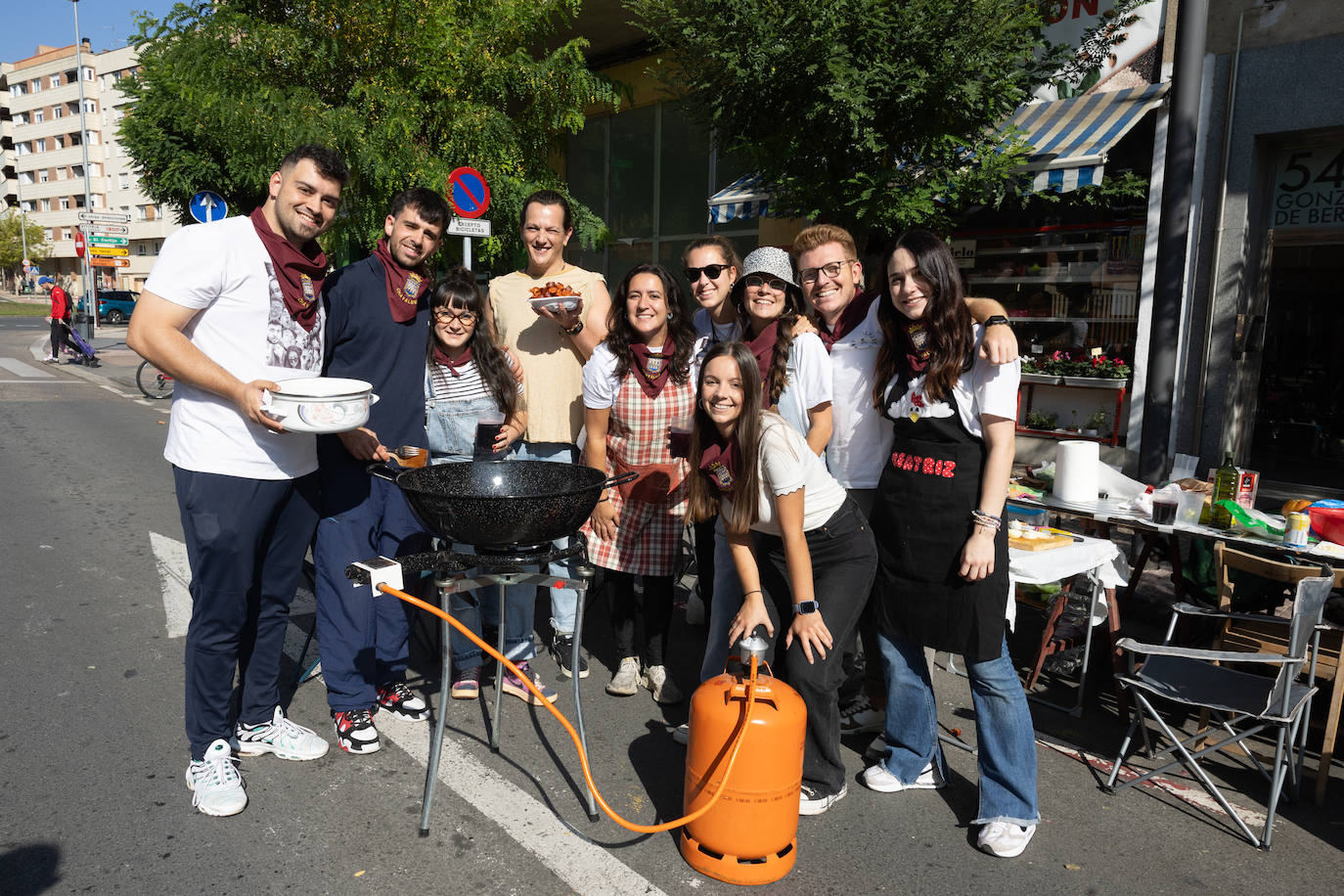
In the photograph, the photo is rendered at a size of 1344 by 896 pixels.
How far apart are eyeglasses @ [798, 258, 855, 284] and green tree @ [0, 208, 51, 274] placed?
72199 mm

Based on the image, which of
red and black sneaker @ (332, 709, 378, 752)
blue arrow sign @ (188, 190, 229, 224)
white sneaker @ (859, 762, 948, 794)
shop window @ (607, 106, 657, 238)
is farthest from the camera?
shop window @ (607, 106, 657, 238)

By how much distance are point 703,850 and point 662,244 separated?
12.1 m

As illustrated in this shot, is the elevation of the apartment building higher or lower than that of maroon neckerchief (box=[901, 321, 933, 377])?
higher

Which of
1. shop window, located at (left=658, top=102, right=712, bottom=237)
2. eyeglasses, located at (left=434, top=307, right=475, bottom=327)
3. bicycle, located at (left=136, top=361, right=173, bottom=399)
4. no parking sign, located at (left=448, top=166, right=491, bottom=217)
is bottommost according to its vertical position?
bicycle, located at (left=136, top=361, right=173, bottom=399)

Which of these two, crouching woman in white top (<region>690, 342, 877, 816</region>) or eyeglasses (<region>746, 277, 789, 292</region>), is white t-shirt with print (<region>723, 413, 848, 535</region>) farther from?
eyeglasses (<region>746, 277, 789, 292</region>)

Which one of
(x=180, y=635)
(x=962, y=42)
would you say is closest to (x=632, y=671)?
(x=180, y=635)

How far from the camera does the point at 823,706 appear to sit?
281cm

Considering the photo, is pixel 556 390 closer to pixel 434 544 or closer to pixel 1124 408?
→ pixel 434 544

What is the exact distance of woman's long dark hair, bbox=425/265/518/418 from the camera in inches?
138

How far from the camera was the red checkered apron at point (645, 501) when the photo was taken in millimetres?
3598

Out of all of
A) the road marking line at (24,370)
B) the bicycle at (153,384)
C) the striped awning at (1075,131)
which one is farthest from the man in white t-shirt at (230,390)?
the road marking line at (24,370)

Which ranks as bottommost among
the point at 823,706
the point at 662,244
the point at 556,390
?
the point at 823,706

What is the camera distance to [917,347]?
2848mm

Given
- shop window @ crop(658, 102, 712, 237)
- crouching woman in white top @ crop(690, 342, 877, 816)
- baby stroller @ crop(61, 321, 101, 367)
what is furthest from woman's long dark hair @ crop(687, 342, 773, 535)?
baby stroller @ crop(61, 321, 101, 367)
